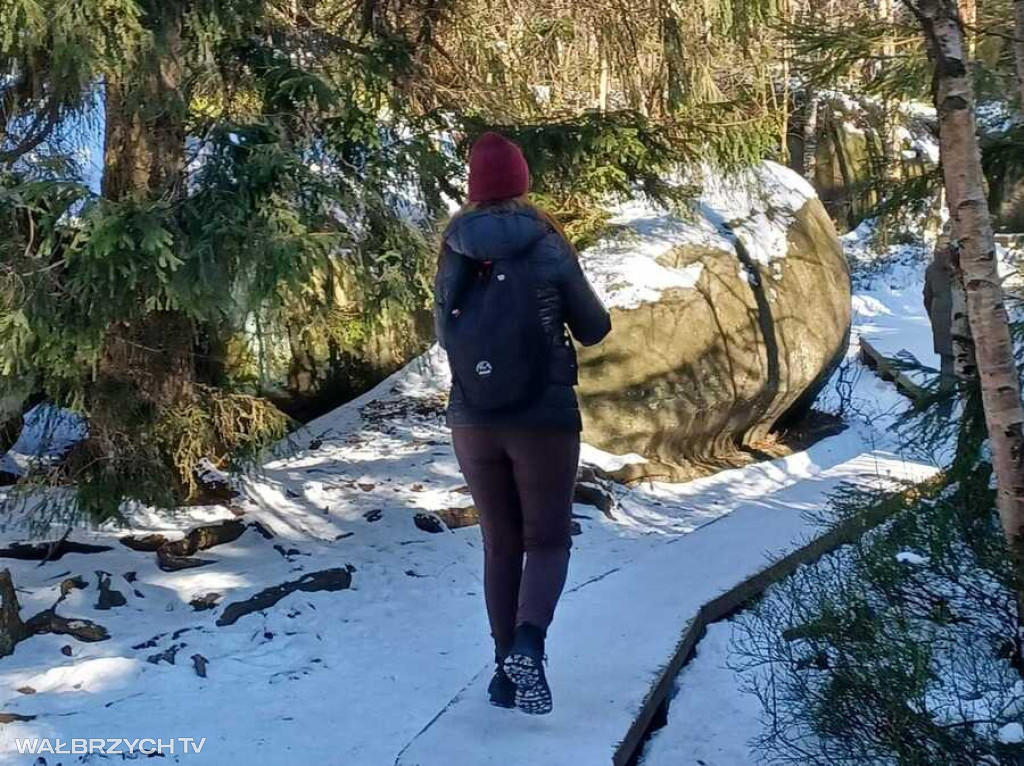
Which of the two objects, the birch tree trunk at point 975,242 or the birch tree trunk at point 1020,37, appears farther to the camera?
the birch tree trunk at point 1020,37

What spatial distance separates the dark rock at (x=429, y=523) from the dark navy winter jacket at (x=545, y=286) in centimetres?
289

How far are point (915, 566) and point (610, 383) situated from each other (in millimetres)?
4415

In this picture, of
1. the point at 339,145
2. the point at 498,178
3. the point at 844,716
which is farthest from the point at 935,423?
the point at 339,145

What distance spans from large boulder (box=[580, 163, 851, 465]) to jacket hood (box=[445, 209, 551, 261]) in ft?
15.7

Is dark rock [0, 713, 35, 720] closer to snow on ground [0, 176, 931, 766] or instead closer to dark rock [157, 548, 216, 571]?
snow on ground [0, 176, 931, 766]

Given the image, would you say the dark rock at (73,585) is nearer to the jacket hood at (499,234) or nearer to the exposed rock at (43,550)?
the exposed rock at (43,550)

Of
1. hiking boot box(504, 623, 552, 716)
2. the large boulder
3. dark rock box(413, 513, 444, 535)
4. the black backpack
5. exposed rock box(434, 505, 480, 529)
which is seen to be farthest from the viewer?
the large boulder

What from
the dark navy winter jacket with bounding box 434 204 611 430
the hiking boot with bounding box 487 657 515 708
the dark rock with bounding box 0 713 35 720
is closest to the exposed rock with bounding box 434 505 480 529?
the hiking boot with bounding box 487 657 515 708

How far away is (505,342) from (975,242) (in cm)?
163

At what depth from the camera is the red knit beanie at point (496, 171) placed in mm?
2865

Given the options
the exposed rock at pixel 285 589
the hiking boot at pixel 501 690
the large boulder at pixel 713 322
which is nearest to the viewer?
the hiking boot at pixel 501 690

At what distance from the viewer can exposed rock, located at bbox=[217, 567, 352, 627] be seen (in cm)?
435

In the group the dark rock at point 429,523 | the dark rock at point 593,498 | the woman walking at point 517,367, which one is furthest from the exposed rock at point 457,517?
the woman walking at point 517,367

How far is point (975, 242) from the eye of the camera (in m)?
3.24
